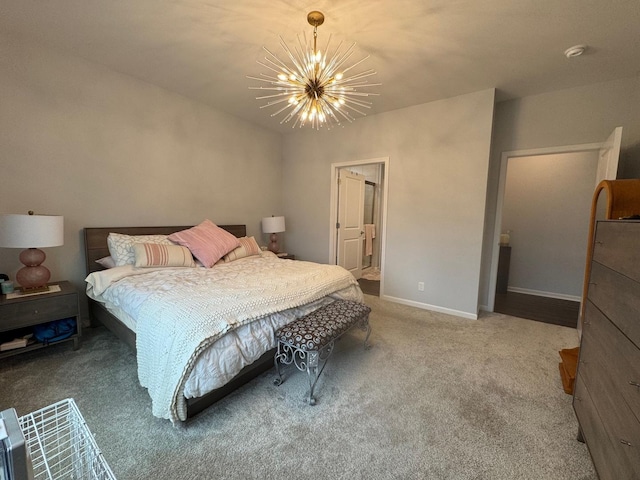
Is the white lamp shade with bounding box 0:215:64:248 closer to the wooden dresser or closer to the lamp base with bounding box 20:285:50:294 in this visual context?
the lamp base with bounding box 20:285:50:294

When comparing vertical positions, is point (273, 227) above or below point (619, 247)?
below

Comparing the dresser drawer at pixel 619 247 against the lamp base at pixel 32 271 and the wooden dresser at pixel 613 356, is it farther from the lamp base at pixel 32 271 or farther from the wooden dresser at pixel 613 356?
the lamp base at pixel 32 271

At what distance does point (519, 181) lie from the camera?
4.49 m

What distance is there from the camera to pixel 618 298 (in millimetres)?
1156

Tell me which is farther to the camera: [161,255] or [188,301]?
[161,255]

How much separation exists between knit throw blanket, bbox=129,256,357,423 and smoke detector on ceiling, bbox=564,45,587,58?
2861 mm

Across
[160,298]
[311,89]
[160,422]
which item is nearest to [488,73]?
[311,89]

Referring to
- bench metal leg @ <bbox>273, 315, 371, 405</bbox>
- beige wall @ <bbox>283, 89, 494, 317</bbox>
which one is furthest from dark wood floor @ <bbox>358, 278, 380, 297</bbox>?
bench metal leg @ <bbox>273, 315, 371, 405</bbox>

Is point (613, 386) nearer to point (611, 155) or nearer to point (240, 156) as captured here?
point (611, 155)

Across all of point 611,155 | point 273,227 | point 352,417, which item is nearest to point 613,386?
point 352,417

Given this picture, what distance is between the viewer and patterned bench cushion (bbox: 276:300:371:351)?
70.7 inches

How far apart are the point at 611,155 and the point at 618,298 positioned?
2062 millimetres

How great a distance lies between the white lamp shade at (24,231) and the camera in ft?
6.59

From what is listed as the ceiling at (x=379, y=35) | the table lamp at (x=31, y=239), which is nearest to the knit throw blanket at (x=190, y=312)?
the table lamp at (x=31, y=239)
